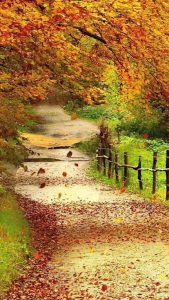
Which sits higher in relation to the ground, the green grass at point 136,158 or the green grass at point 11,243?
the green grass at point 11,243

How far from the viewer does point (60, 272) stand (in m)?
12.2

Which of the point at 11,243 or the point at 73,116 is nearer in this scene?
the point at 11,243

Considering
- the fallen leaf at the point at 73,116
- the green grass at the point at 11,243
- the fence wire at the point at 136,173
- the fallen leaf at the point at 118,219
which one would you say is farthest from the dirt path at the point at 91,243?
the fallen leaf at the point at 73,116

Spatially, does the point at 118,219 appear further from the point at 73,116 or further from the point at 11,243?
the point at 73,116

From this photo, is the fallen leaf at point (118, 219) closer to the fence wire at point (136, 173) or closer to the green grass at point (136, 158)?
the green grass at point (136, 158)

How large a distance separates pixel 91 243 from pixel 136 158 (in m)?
15.1

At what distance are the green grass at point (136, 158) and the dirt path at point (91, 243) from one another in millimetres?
790

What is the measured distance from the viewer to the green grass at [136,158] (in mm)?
22250

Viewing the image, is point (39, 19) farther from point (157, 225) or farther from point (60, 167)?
point (60, 167)

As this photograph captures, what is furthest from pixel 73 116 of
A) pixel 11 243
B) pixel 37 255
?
pixel 11 243

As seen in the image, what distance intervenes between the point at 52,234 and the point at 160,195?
6.14 metres

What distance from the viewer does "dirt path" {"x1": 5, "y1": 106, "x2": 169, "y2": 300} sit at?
11.1 m

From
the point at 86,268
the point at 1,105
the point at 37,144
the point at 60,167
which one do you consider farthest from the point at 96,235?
the point at 37,144

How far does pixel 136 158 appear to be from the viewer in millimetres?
29281
